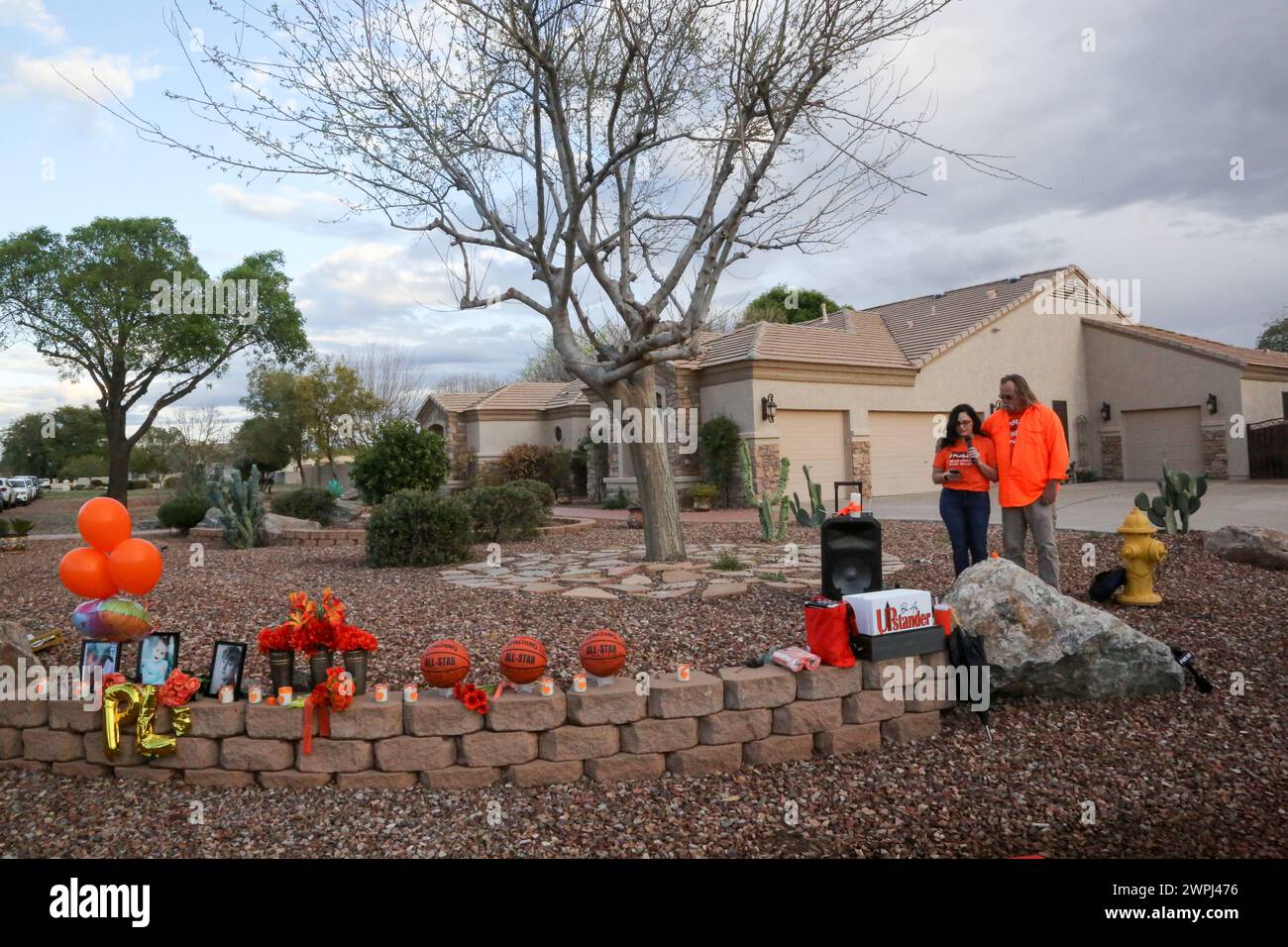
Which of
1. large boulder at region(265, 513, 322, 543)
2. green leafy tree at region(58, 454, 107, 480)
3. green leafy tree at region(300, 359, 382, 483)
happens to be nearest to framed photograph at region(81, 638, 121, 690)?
large boulder at region(265, 513, 322, 543)

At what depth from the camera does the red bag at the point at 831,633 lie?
3.78m

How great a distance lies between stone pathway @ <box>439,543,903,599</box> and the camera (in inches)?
243

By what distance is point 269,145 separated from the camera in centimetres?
675

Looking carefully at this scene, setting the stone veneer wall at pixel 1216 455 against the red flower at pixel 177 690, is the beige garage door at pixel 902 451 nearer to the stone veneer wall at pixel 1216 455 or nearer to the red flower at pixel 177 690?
the stone veneer wall at pixel 1216 455

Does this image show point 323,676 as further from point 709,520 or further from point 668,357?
point 709,520

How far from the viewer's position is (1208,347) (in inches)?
873

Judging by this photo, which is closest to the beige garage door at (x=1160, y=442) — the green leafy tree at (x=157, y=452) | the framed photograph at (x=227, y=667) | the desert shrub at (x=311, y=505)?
the desert shrub at (x=311, y=505)

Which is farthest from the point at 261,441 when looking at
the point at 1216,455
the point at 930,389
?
the point at 1216,455

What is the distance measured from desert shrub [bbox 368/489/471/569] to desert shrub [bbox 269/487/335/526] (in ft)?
21.9

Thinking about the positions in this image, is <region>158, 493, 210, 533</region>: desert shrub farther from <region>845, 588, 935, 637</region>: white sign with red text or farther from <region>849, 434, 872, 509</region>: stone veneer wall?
<region>845, 588, 935, 637</region>: white sign with red text

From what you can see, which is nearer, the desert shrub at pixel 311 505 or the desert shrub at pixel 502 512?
the desert shrub at pixel 502 512

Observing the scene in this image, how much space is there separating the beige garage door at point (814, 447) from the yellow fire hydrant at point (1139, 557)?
1138 cm
